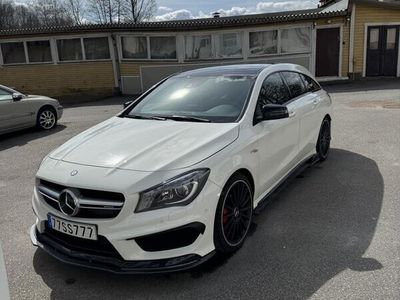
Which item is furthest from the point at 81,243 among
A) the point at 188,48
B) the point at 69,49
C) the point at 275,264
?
the point at 69,49

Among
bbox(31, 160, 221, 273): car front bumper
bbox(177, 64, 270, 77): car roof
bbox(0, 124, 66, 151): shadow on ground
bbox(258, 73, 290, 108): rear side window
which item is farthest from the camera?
bbox(0, 124, 66, 151): shadow on ground

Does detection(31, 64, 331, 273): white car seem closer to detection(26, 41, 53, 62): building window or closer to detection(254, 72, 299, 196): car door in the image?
detection(254, 72, 299, 196): car door

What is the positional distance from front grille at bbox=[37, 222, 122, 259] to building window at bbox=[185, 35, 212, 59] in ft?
51.7

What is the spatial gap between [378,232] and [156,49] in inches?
628

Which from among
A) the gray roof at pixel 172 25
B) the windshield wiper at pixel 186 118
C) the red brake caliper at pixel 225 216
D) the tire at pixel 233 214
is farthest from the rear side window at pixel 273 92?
the gray roof at pixel 172 25

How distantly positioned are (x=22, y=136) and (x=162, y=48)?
10.1 metres

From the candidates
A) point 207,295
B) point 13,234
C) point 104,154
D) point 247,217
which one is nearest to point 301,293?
point 207,295

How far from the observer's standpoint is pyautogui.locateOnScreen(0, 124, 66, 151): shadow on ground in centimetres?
863

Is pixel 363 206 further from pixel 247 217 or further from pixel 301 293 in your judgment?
pixel 301 293

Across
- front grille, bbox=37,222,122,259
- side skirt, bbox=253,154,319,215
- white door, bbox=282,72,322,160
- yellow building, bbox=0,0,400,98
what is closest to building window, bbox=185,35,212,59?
yellow building, bbox=0,0,400,98

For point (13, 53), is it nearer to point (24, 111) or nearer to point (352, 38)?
point (24, 111)

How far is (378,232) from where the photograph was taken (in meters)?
3.74

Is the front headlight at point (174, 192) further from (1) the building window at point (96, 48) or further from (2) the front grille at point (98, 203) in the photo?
(1) the building window at point (96, 48)

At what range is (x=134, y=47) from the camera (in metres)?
18.4
